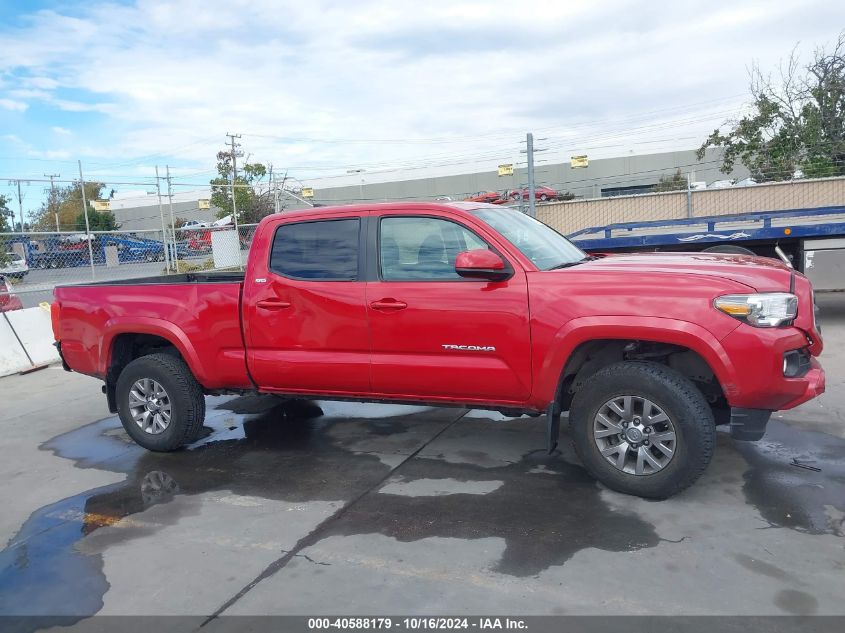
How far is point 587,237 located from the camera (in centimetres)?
1126

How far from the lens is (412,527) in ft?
13.7

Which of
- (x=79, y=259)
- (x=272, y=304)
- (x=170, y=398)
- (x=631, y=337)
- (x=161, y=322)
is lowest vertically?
(x=170, y=398)

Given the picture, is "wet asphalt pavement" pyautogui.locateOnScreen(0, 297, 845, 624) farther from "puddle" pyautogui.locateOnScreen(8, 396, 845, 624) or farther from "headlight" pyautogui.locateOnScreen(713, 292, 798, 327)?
"headlight" pyautogui.locateOnScreen(713, 292, 798, 327)

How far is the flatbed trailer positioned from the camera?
31.6ft

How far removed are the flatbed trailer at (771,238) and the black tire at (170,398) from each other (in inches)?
274

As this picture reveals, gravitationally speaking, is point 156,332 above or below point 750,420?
above

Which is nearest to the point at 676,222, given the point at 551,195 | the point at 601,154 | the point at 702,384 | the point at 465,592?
the point at 702,384

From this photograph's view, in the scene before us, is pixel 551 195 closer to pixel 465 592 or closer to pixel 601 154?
pixel 601 154

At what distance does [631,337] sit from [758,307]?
722 millimetres

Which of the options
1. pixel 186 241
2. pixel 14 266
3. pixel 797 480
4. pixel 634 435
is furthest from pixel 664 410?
pixel 186 241

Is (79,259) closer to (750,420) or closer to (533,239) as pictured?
(533,239)

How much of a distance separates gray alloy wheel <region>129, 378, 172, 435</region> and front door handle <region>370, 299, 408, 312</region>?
6.82 ft

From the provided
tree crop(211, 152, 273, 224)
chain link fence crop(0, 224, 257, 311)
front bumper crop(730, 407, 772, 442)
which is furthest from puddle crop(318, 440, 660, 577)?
tree crop(211, 152, 273, 224)

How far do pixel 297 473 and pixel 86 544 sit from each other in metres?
1.51
